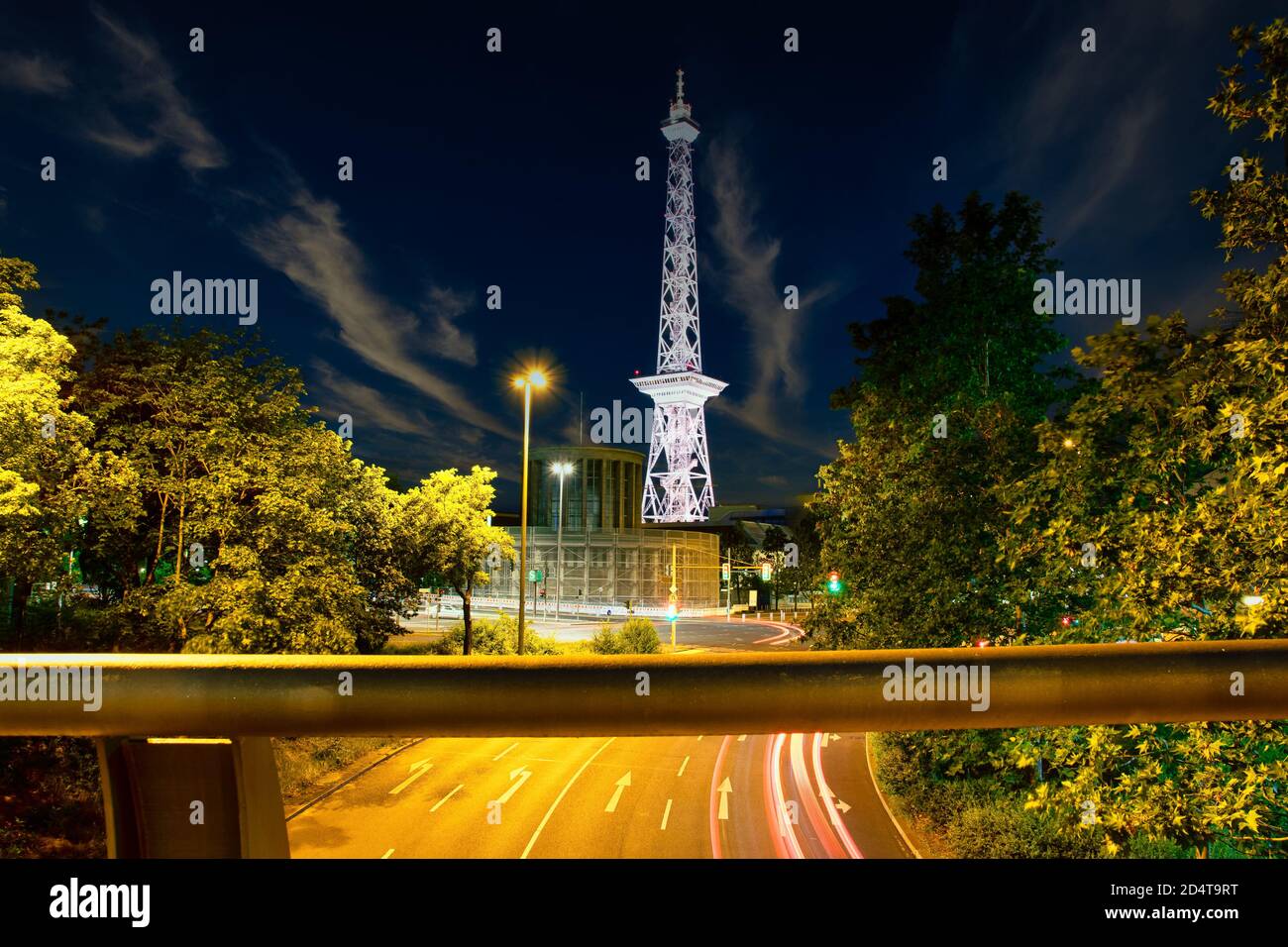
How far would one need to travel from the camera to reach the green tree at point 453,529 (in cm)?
3159

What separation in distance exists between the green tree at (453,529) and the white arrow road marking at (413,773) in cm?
875

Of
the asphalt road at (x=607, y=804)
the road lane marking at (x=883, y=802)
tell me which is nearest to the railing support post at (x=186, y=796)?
the asphalt road at (x=607, y=804)

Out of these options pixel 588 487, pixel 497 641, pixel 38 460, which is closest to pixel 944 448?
pixel 38 460

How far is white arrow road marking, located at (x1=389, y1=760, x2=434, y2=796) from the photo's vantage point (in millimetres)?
20953

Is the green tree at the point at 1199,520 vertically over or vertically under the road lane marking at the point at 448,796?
over

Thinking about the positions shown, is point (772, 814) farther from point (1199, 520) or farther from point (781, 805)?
point (1199, 520)

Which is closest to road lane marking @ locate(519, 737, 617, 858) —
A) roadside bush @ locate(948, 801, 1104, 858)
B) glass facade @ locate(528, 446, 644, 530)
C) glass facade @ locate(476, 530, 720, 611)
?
roadside bush @ locate(948, 801, 1104, 858)

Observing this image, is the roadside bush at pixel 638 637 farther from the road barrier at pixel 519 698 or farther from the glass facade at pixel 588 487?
the glass facade at pixel 588 487

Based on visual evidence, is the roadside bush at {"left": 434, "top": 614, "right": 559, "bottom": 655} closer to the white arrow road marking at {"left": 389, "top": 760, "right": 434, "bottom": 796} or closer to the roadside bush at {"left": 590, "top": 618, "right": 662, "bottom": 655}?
the roadside bush at {"left": 590, "top": 618, "right": 662, "bottom": 655}

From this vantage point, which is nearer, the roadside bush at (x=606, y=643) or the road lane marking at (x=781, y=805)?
the road lane marking at (x=781, y=805)

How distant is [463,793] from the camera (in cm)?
2116
